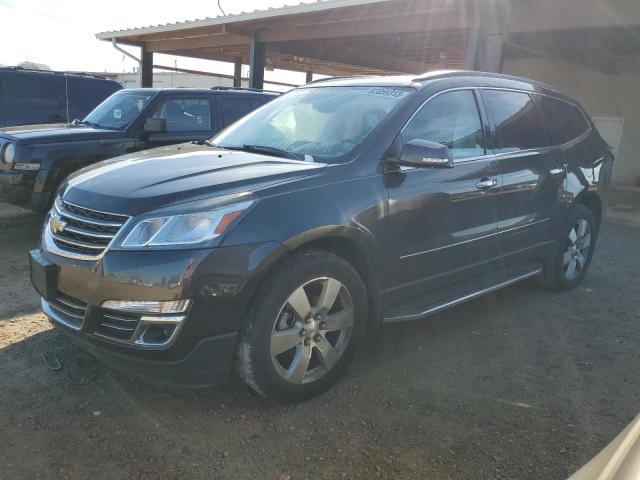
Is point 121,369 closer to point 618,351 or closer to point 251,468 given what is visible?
point 251,468

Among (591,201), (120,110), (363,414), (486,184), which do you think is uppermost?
(120,110)

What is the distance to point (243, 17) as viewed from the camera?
11555mm

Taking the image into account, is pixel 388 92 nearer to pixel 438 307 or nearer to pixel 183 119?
pixel 438 307

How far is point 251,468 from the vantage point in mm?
2449

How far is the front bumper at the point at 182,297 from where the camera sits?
246cm

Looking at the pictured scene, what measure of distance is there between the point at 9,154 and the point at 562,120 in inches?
220

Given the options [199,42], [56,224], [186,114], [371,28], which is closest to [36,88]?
[186,114]

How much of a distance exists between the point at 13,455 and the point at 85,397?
52cm

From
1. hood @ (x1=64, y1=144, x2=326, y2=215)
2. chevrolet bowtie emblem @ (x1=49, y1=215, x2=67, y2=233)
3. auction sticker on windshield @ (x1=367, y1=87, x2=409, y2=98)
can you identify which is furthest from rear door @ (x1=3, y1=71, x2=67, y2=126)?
auction sticker on windshield @ (x1=367, y1=87, x2=409, y2=98)

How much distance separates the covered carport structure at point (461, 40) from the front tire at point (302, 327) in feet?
21.6

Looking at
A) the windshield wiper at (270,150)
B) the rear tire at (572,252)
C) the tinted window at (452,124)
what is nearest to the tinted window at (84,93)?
the windshield wiper at (270,150)

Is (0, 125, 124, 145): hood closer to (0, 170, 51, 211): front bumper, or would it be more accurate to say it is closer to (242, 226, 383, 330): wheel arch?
(0, 170, 51, 211): front bumper

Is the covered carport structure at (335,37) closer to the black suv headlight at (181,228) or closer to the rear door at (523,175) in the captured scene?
the rear door at (523,175)

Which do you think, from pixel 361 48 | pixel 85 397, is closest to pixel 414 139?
pixel 85 397
